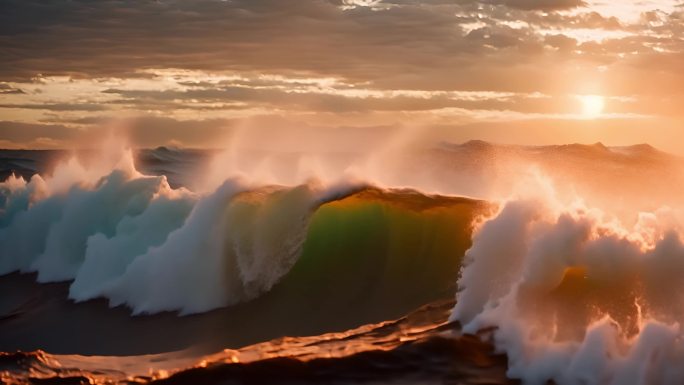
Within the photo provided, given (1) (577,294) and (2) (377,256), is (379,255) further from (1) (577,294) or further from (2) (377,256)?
(1) (577,294)

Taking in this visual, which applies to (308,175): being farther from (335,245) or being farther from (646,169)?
(646,169)

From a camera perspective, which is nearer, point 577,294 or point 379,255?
point 577,294

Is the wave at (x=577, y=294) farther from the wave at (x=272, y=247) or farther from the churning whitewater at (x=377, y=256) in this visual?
the wave at (x=272, y=247)

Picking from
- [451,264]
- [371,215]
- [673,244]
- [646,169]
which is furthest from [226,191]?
[646,169]

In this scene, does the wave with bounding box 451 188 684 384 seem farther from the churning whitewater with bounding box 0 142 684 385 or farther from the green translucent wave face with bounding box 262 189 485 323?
the green translucent wave face with bounding box 262 189 485 323

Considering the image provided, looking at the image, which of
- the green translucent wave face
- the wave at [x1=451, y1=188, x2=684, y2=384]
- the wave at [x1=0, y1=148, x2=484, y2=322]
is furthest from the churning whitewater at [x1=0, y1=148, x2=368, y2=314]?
the wave at [x1=451, y1=188, x2=684, y2=384]

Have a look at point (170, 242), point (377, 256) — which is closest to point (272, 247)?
point (377, 256)

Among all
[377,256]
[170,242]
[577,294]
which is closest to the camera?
[577,294]
